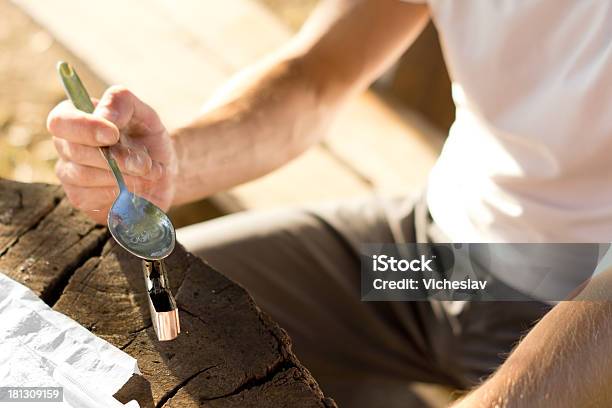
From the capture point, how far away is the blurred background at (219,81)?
204 cm

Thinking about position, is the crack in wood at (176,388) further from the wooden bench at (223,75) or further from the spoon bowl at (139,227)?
the wooden bench at (223,75)

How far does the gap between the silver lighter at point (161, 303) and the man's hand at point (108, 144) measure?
13 centimetres

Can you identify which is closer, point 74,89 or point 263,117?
point 74,89

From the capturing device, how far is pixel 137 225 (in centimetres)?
104

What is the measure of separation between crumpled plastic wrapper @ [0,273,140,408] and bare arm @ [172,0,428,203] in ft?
1.19

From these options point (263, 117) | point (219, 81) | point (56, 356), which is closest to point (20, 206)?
point (56, 356)

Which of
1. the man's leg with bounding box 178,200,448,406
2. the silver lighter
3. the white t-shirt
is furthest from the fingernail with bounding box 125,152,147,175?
the white t-shirt

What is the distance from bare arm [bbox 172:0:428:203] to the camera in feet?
4.39

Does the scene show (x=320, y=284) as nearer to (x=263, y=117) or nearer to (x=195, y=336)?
(x=263, y=117)

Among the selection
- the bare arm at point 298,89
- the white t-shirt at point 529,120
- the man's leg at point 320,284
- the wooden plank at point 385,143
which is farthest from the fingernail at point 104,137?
the wooden plank at point 385,143

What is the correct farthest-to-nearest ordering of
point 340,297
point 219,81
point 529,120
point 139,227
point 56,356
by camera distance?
point 219,81
point 340,297
point 529,120
point 139,227
point 56,356

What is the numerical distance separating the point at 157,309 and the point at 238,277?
1.52ft

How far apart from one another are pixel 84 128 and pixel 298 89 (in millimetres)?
431

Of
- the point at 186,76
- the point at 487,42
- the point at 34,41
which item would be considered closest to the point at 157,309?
the point at 487,42
